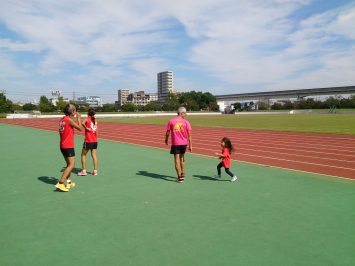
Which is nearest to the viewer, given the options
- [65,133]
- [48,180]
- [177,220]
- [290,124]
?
[177,220]

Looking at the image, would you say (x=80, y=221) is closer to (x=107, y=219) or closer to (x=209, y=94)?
(x=107, y=219)

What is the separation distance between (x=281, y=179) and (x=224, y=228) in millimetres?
3616

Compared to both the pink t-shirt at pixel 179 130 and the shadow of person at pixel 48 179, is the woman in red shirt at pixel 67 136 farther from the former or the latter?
the pink t-shirt at pixel 179 130

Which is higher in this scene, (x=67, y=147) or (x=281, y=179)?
(x=67, y=147)

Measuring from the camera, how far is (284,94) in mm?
124375

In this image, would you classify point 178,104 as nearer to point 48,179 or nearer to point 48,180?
point 48,179

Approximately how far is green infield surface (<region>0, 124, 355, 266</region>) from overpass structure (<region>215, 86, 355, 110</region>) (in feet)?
356

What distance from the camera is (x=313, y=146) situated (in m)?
14.2

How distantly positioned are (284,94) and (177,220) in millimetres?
127419

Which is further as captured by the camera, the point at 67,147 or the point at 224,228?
the point at 67,147

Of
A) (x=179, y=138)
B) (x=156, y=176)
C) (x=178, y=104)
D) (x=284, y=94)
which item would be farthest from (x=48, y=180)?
(x=284, y=94)

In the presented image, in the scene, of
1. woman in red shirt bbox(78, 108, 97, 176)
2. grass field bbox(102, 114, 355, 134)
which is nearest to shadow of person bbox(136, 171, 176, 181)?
woman in red shirt bbox(78, 108, 97, 176)

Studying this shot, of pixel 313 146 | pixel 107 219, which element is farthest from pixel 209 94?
pixel 107 219

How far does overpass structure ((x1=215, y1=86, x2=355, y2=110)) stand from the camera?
108688 mm
